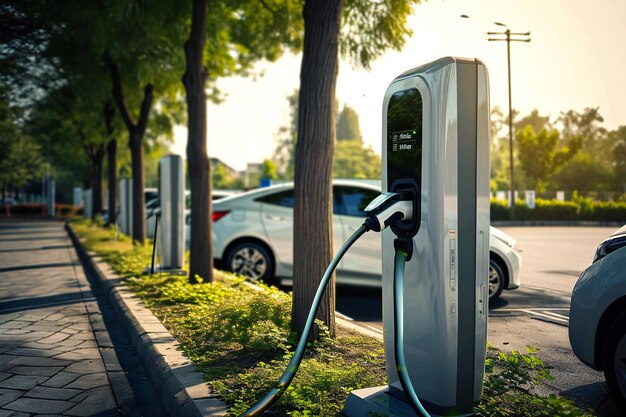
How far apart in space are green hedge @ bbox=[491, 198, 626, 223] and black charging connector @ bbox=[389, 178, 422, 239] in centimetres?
1083

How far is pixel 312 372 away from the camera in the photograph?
4.46 m

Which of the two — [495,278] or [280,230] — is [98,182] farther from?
[495,278]

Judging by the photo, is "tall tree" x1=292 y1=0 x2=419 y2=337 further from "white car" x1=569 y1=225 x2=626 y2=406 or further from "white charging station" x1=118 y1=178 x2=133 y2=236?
"white charging station" x1=118 y1=178 x2=133 y2=236

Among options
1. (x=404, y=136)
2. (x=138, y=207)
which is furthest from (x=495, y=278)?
(x=138, y=207)

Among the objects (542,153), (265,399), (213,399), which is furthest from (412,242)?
(542,153)

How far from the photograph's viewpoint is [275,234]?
32.8 ft

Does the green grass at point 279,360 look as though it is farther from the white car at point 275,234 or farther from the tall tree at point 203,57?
the white car at point 275,234

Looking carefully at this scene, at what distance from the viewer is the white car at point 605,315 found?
3.97 meters

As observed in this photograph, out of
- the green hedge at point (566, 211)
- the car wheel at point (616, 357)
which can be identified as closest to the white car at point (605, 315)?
the car wheel at point (616, 357)

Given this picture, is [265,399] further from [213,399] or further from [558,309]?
[558,309]

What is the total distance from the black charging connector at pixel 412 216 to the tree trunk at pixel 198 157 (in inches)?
236

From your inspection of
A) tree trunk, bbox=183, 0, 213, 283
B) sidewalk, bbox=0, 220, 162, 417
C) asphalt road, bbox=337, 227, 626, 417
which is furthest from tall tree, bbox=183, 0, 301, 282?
asphalt road, bbox=337, 227, 626, 417

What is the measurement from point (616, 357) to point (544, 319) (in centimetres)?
364

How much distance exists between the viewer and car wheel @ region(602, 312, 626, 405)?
13.0ft
